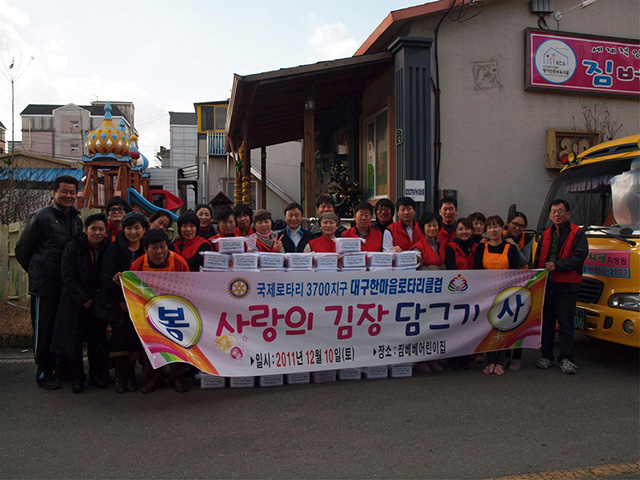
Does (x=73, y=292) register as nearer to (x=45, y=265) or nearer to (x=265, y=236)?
(x=45, y=265)

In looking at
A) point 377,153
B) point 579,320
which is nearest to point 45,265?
point 579,320

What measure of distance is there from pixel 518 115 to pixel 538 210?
6.12ft

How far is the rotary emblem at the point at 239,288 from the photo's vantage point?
181 inches

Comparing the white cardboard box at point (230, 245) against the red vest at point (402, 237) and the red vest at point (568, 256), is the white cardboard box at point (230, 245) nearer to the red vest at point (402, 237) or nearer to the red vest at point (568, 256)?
the red vest at point (402, 237)

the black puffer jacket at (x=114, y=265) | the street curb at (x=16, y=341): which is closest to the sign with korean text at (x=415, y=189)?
the black puffer jacket at (x=114, y=265)

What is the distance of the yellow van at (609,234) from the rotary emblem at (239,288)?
371 cm

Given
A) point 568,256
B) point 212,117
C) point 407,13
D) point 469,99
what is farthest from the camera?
point 212,117

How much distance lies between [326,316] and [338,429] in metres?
1.26

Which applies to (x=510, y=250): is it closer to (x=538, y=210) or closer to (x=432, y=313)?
(x=432, y=313)

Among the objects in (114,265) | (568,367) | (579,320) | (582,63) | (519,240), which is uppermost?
(582,63)

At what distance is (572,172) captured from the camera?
6.53 metres

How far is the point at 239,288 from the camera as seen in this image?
4.62m

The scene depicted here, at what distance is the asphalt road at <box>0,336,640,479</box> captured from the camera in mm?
3221

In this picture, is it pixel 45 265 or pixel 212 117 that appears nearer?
pixel 45 265
